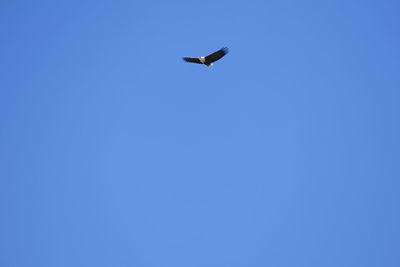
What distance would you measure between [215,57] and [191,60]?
44.5 inches

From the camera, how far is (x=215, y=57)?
22.8m

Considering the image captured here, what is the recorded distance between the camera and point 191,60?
22.9 metres
